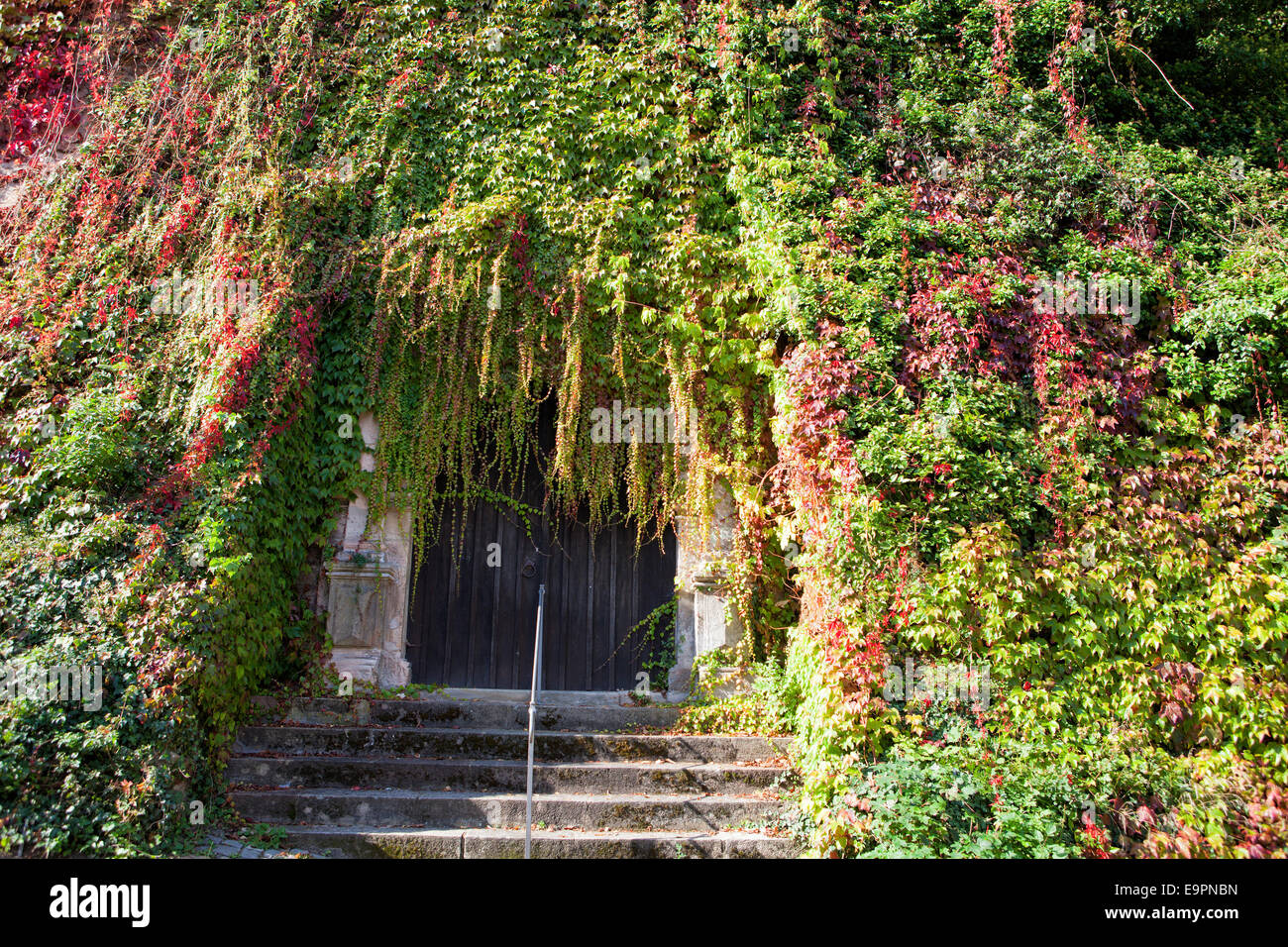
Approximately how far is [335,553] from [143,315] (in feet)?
6.94

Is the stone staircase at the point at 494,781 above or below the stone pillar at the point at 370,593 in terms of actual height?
below

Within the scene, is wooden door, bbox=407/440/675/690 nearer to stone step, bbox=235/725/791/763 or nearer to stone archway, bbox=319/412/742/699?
stone archway, bbox=319/412/742/699

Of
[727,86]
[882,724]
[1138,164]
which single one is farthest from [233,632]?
[1138,164]

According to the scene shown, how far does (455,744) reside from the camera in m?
5.16

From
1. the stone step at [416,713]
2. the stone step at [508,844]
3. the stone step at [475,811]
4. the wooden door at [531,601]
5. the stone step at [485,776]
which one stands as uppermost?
the wooden door at [531,601]

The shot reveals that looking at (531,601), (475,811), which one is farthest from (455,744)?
(531,601)

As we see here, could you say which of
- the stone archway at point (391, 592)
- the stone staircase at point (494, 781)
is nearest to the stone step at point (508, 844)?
the stone staircase at point (494, 781)

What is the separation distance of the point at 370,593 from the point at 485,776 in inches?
65.3

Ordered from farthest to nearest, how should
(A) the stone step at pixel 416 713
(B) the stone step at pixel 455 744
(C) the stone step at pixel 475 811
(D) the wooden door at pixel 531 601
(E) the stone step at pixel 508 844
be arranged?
(D) the wooden door at pixel 531 601, (A) the stone step at pixel 416 713, (B) the stone step at pixel 455 744, (C) the stone step at pixel 475 811, (E) the stone step at pixel 508 844

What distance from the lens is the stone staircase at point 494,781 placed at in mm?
4449

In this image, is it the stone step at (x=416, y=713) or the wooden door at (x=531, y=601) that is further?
the wooden door at (x=531, y=601)

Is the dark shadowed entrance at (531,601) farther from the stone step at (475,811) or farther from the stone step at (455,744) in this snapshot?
the stone step at (475,811)

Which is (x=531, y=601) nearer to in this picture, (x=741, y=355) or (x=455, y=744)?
(x=455, y=744)

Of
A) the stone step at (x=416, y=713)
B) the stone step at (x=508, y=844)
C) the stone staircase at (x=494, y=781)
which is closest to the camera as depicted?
the stone step at (x=508, y=844)
